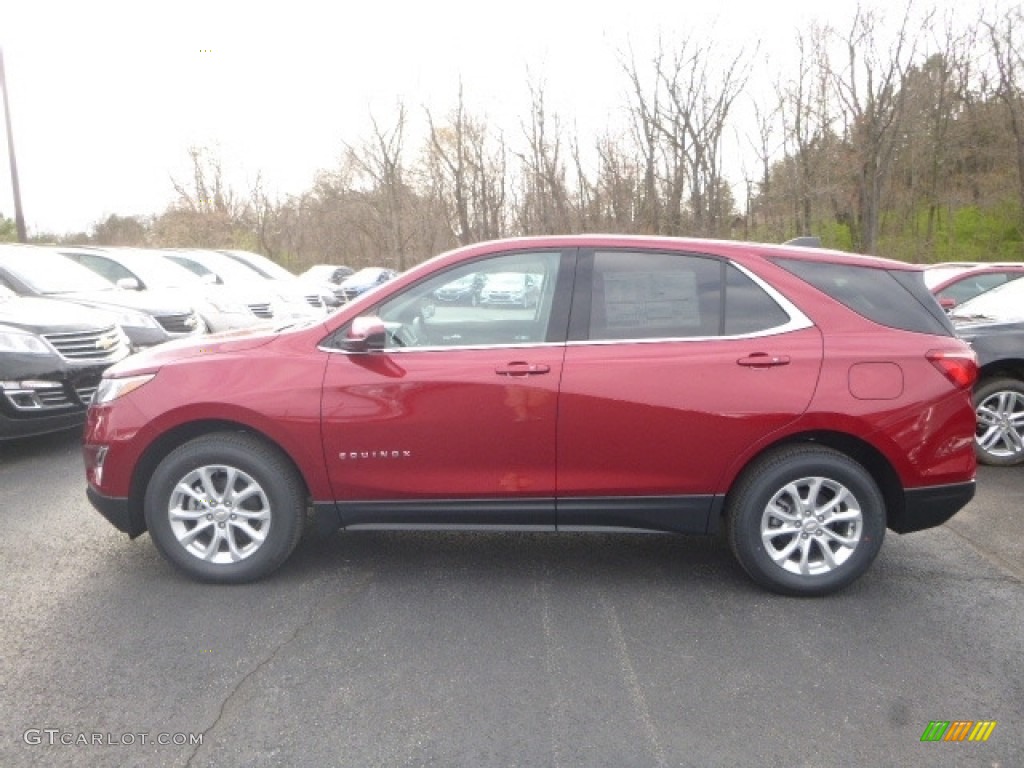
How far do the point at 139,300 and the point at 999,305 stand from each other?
9.14 metres

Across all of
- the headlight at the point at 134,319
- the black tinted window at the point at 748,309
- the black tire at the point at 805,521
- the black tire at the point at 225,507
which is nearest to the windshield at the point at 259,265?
the headlight at the point at 134,319

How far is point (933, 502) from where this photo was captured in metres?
3.96

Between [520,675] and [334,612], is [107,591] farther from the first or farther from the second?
[520,675]

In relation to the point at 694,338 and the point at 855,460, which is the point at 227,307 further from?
the point at 855,460

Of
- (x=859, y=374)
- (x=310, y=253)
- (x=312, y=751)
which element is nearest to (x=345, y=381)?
(x=312, y=751)

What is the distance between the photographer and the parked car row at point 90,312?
21.7 ft

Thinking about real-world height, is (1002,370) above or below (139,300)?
below

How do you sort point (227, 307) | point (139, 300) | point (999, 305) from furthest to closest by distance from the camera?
point (227, 307), point (139, 300), point (999, 305)

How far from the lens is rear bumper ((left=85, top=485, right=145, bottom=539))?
4.14 m

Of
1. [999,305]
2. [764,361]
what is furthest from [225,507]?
[999,305]

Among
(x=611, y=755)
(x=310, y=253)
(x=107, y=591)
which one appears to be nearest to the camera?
(x=611, y=755)

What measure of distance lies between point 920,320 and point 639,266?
1.38 metres

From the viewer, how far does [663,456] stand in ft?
12.7

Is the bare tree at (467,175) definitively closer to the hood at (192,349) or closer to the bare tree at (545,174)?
the bare tree at (545,174)
